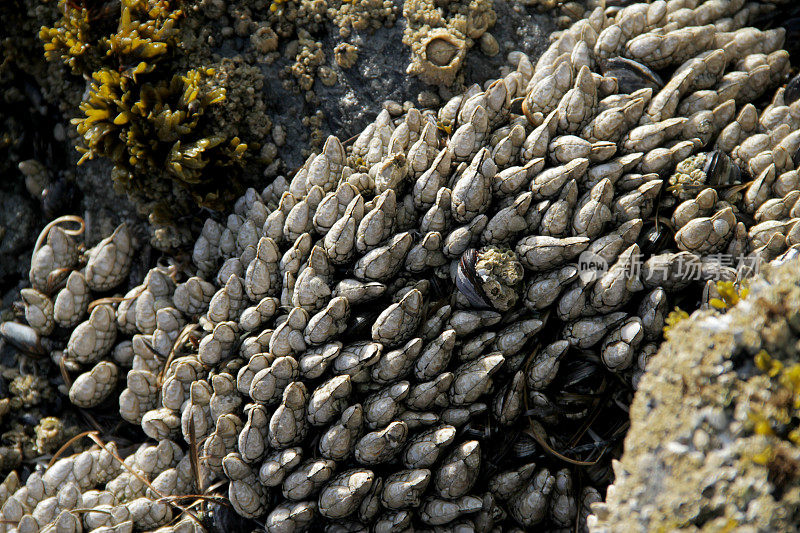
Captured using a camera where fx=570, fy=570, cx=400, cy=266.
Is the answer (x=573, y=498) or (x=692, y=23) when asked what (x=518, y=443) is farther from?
(x=692, y=23)

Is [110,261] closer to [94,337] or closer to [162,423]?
[94,337]

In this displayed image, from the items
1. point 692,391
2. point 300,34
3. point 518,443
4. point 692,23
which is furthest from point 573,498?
point 300,34

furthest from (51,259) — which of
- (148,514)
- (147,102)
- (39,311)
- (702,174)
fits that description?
(702,174)

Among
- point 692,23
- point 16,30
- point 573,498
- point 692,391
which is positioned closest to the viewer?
point 692,391

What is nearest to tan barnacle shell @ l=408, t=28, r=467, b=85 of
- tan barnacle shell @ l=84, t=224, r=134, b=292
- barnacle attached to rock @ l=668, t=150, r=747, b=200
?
barnacle attached to rock @ l=668, t=150, r=747, b=200

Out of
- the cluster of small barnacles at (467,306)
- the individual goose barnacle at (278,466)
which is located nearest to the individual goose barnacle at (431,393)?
the cluster of small barnacles at (467,306)

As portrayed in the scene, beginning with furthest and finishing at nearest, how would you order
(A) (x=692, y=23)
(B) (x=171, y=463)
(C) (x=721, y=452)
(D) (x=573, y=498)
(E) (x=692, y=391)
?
(A) (x=692, y=23) < (B) (x=171, y=463) < (D) (x=573, y=498) < (E) (x=692, y=391) < (C) (x=721, y=452)
